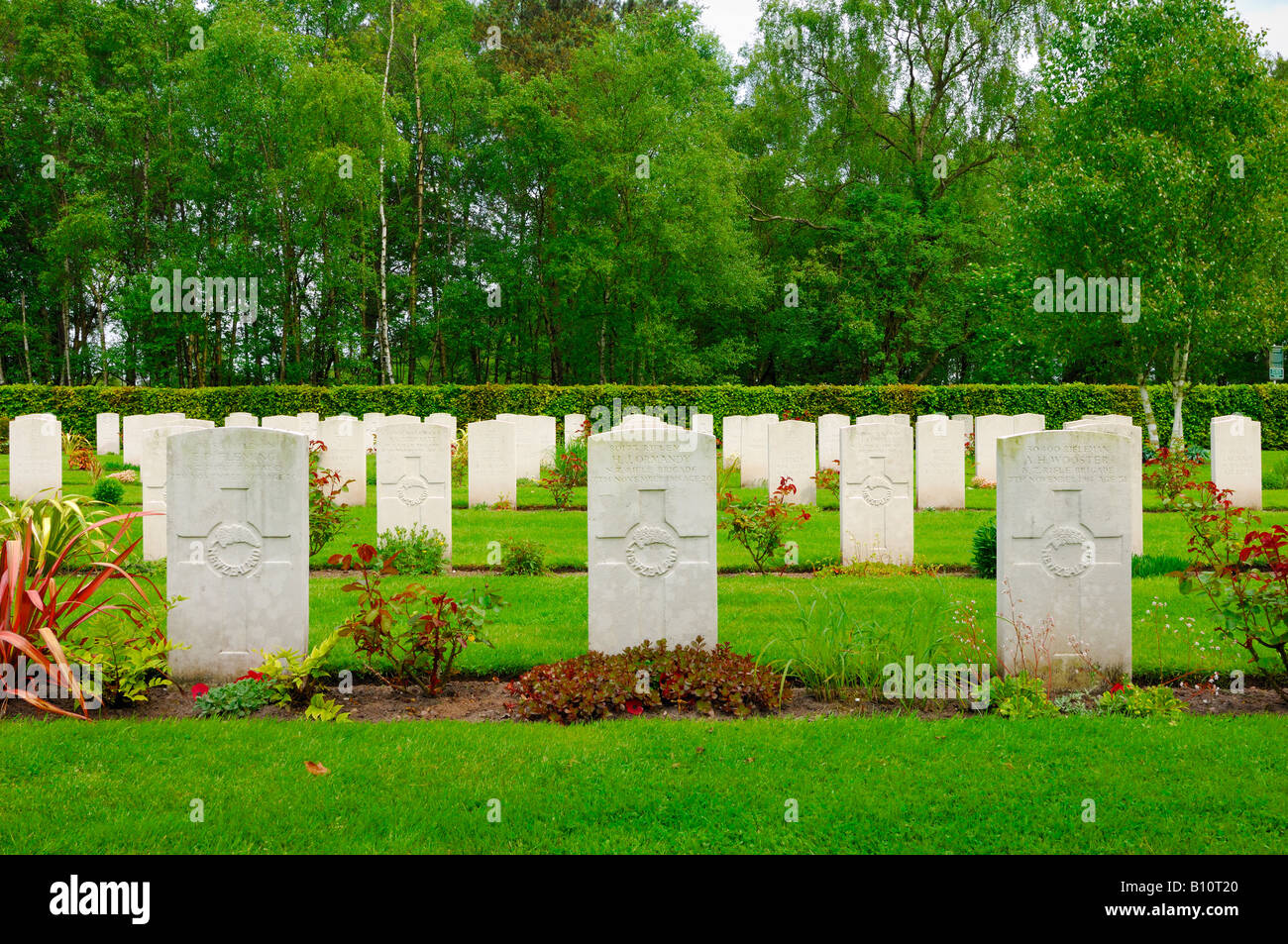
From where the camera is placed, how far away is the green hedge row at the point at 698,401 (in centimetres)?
2411

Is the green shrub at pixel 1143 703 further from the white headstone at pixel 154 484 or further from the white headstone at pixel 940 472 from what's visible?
the white headstone at pixel 940 472

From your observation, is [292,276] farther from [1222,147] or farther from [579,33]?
[1222,147]

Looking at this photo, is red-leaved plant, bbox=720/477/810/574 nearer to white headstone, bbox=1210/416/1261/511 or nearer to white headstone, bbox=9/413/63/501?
white headstone, bbox=1210/416/1261/511

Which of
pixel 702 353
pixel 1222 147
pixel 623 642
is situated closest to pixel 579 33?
pixel 702 353

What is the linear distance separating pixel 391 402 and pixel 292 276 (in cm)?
608

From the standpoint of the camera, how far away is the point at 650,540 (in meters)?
5.32

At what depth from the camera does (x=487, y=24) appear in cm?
3266

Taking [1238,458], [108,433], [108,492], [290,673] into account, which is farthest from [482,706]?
[108,433]

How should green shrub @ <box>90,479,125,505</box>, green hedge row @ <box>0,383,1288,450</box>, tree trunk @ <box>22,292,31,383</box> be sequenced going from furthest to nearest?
tree trunk @ <box>22,292,31,383</box> < green hedge row @ <box>0,383,1288,450</box> < green shrub @ <box>90,479,125,505</box>

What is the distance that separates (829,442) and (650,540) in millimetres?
11470

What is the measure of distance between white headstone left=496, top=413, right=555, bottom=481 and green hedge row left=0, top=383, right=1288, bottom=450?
20.6ft

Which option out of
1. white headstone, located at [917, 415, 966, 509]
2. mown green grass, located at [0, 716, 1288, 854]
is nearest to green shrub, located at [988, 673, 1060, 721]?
mown green grass, located at [0, 716, 1288, 854]

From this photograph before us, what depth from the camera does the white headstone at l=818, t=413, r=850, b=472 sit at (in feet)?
51.0
